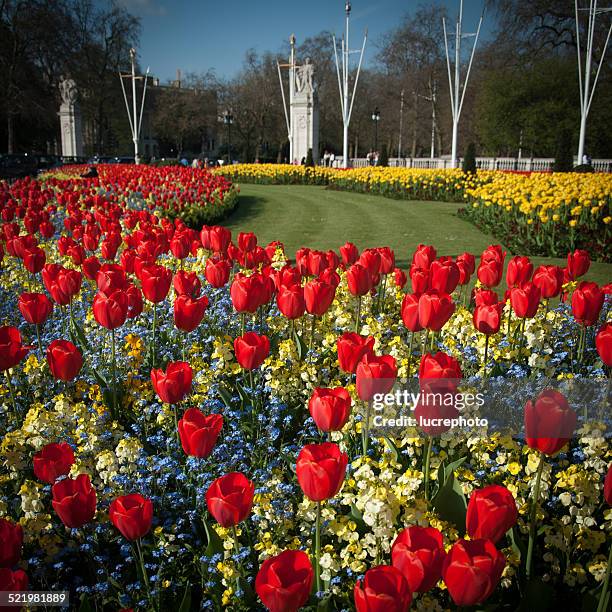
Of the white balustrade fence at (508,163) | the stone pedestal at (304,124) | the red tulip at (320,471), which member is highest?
the stone pedestal at (304,124)

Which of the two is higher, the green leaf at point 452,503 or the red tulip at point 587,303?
the red tulip at point 587,303

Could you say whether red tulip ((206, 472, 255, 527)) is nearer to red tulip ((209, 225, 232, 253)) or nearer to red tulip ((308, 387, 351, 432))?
red tulip ((308, 387, 351, 432))

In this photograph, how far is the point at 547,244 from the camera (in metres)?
10.2

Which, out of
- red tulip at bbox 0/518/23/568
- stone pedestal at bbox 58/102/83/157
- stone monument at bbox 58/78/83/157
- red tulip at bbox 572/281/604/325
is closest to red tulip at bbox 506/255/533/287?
red tulip at bbox 572/281/604/325

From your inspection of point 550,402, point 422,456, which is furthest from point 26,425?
point 550,402

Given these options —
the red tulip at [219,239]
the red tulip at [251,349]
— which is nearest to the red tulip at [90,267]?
the red tulip at [219,239]

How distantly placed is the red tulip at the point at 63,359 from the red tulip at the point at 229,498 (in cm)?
128

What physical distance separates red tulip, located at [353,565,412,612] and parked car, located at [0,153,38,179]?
2787 cm

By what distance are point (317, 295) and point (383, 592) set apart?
1.88 meters

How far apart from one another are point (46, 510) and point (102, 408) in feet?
1.71

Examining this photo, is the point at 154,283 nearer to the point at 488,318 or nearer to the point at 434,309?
the point at 434,309

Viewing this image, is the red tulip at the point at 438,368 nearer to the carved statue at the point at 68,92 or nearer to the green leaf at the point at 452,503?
the green leaf at the point at 452,503

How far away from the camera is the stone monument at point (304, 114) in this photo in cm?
3722

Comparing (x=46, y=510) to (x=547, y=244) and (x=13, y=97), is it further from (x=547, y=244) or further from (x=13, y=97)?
(x=13, y=97)
